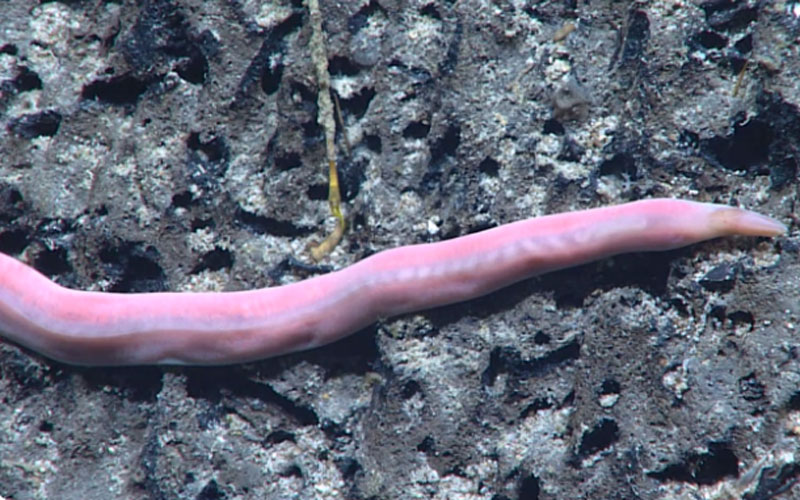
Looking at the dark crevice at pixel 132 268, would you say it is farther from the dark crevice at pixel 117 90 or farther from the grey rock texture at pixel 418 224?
the dark crevice at pixel 117 90

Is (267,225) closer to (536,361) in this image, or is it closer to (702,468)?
(536,361)

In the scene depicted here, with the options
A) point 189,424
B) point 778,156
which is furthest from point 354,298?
point 778,156

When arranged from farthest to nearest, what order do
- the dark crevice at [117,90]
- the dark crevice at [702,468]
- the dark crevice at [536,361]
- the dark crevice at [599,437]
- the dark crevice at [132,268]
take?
the dark crevice at [117,90] < the dark crevice at [132,268] < the dark crevice at [536,361] < the dark crevice at [599,437] < the dark crevice at [702,468]

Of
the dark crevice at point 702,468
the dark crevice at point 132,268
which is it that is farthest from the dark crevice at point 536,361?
the dark crevice at point 132,268

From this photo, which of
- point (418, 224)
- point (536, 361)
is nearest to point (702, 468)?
point (536, 361)

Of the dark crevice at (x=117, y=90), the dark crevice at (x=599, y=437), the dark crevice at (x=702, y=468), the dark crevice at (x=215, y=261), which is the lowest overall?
the dark crevice at (x=215, y=261)
